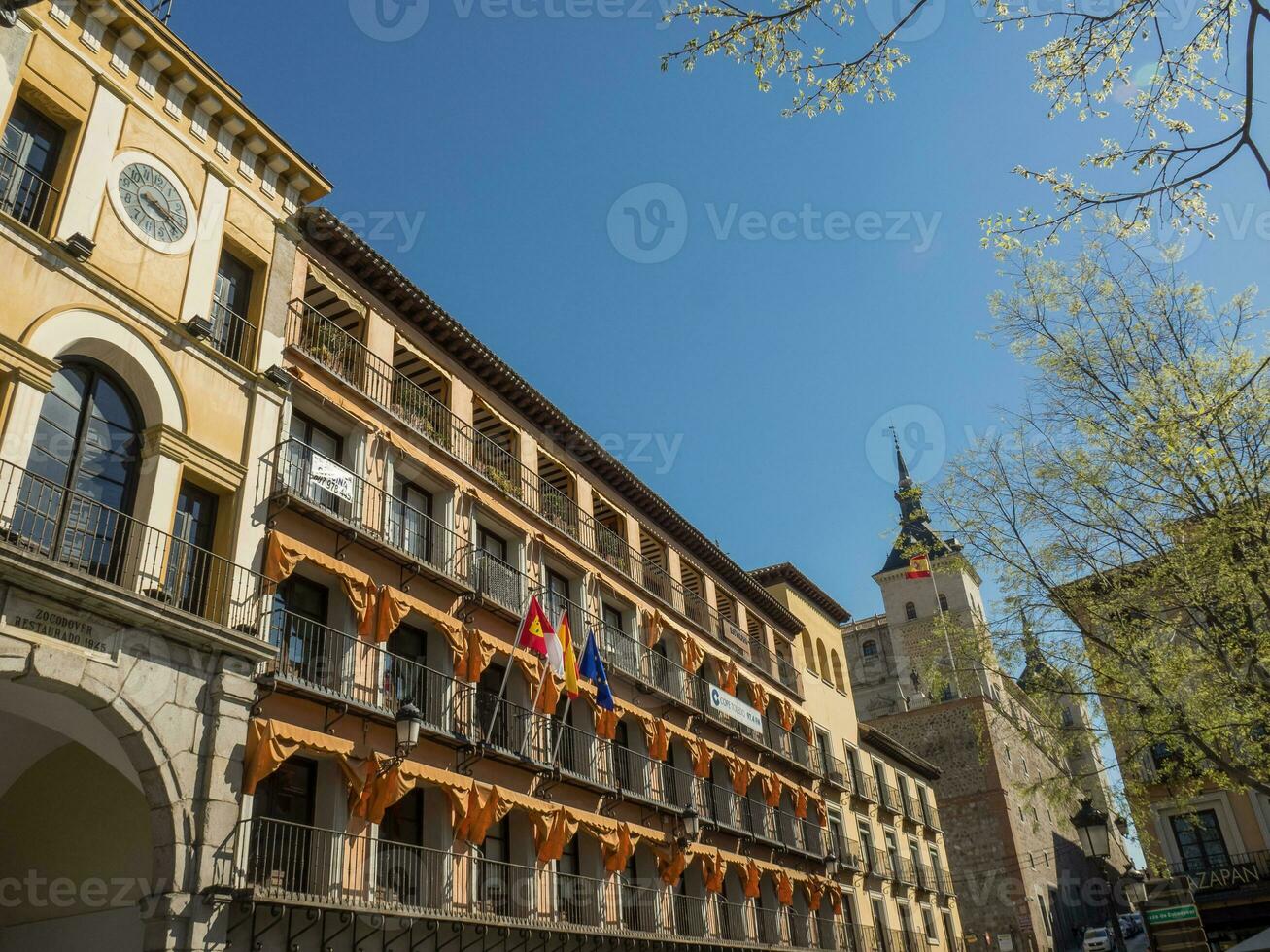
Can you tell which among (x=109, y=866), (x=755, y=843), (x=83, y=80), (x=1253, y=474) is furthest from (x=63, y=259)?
(x=755, y=843)

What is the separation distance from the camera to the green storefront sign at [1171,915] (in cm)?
1695

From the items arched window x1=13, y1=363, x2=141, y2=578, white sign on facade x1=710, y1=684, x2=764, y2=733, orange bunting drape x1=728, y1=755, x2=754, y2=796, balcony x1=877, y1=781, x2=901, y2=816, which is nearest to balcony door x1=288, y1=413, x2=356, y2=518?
arched window x1=13, y1=363, x2=141, y2=578

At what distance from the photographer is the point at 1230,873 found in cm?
3234

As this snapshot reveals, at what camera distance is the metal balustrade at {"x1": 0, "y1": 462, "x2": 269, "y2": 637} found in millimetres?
11398

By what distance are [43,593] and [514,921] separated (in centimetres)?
928

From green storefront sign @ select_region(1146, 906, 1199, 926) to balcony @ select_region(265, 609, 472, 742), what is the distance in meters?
12.2

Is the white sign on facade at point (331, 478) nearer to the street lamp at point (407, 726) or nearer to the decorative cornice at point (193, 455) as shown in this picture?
the decorative cornice at point (193, 455)

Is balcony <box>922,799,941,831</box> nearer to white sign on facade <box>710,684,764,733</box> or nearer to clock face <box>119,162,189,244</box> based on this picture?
white sign on facade <box>710,684,764,733</box>

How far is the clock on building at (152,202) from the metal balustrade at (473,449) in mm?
2365

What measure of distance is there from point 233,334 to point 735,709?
18.1 meters

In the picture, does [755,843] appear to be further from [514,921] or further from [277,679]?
[277,679]

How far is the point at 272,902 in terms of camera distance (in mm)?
12234

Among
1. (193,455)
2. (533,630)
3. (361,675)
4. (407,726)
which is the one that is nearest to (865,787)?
(533,630)

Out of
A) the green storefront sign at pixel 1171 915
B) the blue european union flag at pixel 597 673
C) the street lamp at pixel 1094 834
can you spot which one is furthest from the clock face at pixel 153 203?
the green storefront sign at pixel 1171 915
